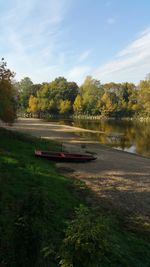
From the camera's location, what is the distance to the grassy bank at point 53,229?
18.6 feet

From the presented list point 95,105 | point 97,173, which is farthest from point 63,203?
point 95,105

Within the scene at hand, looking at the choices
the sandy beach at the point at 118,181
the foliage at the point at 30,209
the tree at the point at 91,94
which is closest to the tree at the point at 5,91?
the foliage at the point at 30,209

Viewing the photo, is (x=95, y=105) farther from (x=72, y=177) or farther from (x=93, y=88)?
(x=72, y=177)

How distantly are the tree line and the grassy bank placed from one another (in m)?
105

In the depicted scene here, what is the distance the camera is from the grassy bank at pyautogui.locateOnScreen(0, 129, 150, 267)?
5.68 meters

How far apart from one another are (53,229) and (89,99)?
414 ft

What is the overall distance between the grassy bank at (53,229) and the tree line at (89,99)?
105 meters

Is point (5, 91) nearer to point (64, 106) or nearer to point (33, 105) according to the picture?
point (64, 106)

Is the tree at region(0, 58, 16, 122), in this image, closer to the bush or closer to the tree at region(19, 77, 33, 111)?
the bush

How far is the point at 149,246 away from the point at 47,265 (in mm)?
4528

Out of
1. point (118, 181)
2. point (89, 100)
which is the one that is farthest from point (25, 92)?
point (118, 181)

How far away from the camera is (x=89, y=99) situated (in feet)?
446

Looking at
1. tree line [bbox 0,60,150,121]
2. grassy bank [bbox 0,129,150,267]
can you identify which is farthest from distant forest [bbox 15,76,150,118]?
grassy bank [bbox 0,129,150,267]

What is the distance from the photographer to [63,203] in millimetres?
14258
